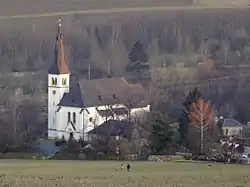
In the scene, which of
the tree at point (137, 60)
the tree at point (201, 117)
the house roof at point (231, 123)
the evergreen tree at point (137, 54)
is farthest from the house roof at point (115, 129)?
the evergreen tree at point (137, 54)

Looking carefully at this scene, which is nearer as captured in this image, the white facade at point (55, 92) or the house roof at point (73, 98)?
the white facade at point (55, 92)

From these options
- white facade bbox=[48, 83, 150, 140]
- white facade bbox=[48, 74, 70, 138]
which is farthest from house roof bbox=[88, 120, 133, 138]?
white facade bbox=[48, 74, 70, 138]

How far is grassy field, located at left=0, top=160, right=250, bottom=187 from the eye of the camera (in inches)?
425

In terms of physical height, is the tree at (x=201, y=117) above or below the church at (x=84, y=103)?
below

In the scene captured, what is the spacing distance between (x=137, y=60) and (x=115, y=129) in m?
14.0

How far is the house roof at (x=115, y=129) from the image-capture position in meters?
22.7

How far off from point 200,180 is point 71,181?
152 cm

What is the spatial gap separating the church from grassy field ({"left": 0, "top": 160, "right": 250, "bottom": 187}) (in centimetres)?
1206

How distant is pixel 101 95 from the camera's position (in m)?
27.9

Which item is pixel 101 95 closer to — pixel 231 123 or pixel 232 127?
pixel 231 123

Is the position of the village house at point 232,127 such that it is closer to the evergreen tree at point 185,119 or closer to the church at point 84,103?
the evergreen tree at point 185,119

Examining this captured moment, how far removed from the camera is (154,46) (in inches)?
1640

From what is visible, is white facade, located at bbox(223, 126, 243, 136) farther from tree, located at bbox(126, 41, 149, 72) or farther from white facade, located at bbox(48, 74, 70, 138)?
tree, located at bbox(126, 41, 149, 72)

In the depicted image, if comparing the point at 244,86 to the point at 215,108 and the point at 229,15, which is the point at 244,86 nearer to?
Answer: the point at 215,108
